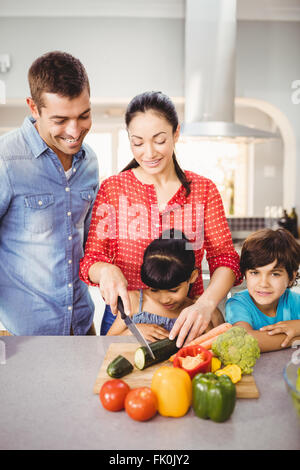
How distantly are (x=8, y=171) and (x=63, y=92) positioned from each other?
311 mm

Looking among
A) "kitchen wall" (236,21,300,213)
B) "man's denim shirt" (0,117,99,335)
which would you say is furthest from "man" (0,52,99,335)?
"kitchen wall" (236,21,300,213)

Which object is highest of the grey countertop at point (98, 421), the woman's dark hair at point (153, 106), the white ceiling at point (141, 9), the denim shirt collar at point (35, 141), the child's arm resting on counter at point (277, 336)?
the white ceiling at point (141, 9)

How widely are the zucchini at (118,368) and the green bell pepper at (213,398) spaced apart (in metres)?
0.20

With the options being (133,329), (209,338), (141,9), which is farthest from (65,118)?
(141,9)

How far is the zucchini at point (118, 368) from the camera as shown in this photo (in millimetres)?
941

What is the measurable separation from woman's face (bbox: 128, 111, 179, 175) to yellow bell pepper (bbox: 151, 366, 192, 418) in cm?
64

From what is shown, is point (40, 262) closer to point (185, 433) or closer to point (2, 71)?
point (185, 433)

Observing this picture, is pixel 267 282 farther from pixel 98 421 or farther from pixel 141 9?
pixel 141 9

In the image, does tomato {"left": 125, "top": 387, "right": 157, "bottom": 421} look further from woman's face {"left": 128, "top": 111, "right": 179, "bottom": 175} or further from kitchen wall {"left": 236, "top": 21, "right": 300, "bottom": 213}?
kitchen wall {"left": 236, "top": 21, "right": 300, "bottom": 213}

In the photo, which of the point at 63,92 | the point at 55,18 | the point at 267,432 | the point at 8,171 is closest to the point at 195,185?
the point at 63,92

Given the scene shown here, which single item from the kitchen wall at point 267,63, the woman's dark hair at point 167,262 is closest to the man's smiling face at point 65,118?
the woman's dark hair at point 167,262

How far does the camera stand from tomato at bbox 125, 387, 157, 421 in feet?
2.58

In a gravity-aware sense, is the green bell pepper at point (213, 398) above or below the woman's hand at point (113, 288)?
below

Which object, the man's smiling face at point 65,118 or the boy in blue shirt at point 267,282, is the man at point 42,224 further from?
the boy in blue shirt at point 267,282
